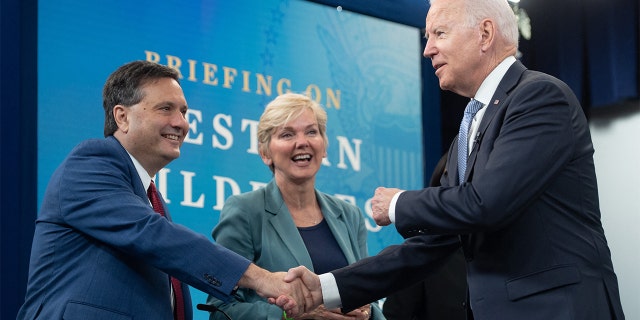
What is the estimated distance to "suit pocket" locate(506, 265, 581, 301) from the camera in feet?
7.79

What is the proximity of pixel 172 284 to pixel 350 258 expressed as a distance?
75cm

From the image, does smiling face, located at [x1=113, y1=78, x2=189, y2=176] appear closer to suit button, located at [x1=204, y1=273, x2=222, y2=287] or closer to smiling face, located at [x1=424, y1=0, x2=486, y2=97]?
suit button, located at [x1=204, y1=273, x2=222, y2=287]

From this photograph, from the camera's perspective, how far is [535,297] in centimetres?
240

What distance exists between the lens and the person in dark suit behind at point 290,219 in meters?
3.30

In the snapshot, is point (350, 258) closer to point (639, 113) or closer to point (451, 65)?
point (451, 65)

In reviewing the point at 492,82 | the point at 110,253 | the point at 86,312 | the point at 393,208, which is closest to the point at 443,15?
the point at 492,82

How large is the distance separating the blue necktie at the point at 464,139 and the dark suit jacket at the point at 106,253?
70cm

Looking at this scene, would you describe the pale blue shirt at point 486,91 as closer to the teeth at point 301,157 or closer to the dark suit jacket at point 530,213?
the dark suit jacket at point 530,213

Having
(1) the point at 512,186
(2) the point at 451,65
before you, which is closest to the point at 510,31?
(2) the point at 451,65

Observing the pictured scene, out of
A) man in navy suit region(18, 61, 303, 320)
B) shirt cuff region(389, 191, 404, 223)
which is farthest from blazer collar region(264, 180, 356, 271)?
shirt cuff region(389, 191, 404, 223)

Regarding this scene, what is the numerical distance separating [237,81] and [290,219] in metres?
1.12

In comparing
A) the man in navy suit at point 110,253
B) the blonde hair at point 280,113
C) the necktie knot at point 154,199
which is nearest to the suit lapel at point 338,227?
the blonde hair at point 280,113

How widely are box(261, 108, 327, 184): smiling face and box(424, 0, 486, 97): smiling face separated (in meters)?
0.89

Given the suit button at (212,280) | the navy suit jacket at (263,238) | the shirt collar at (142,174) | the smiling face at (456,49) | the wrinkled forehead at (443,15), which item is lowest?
the suit button at (212,280)
